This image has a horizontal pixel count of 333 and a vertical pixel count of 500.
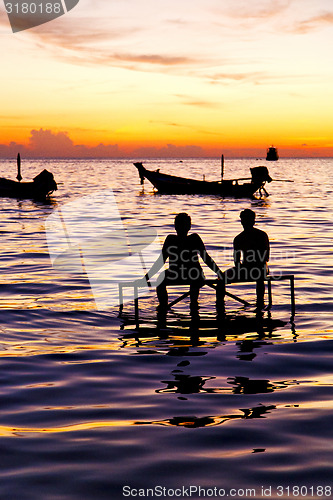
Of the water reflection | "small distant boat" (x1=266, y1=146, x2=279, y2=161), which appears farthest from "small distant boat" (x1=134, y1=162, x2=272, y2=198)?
"small distant boat" (x1=266, y1=146, x2=279, y2=161)

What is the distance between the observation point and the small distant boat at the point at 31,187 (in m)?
38.9

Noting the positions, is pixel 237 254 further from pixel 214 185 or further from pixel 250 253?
pixel 214 185

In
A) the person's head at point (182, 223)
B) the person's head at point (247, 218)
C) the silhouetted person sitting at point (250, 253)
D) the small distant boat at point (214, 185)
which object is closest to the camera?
the person's head at point (182, 223)

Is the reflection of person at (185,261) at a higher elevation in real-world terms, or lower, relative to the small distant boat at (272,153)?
lower

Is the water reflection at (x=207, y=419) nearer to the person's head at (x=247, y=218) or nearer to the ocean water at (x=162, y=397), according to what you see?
the ocean water at (x=162, y=397)

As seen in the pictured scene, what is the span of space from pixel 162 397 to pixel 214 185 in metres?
36.1

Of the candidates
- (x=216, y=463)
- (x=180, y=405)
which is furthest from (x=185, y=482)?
(x=180, y=405)

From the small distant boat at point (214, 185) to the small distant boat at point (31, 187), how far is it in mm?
6801

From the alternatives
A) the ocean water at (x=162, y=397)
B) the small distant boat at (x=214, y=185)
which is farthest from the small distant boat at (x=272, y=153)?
the ocean water at (x=162, y=397)

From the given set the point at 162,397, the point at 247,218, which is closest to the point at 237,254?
the point at 247,218

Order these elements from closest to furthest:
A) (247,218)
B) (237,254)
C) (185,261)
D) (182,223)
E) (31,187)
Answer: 1. (182,223)
2. (185,261)
3. (247,218)
4. (237,254)
5. (31,187)

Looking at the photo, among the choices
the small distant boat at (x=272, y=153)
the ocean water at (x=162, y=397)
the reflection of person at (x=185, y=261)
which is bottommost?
the ocean water at (x=162, y=397)

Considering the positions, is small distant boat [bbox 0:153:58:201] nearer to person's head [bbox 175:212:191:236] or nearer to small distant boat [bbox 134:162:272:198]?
small distant boat [bbox 134:162:272:198]

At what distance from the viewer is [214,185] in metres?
41.3
